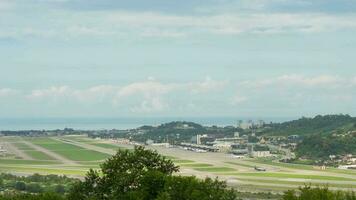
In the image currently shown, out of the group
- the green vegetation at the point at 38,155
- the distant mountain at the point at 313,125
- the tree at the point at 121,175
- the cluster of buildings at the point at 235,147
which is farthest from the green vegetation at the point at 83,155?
the tree at the point at 121,175

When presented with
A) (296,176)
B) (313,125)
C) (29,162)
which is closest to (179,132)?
(313,125)

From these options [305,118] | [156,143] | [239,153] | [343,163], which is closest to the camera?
[343,163]

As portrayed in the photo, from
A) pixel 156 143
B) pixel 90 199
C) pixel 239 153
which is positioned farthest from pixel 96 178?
pixel 156 143

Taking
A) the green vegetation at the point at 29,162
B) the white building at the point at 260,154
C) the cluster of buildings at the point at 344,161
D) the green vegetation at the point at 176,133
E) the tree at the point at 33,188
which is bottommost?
the tree at the point at 33,188

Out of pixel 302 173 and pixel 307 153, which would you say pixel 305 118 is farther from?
A: pixel 302 173

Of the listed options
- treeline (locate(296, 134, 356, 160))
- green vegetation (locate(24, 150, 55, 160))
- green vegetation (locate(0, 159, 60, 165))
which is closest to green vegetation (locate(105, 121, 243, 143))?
green vegetation (locate(24, 150, 55, 160))

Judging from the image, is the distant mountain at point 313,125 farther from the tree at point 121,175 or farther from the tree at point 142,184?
the tree at point 142,184
